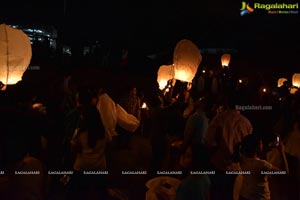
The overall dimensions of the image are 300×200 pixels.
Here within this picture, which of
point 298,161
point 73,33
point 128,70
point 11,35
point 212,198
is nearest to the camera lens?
point 11,35

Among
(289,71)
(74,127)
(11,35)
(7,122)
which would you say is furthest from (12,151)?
(289,71)

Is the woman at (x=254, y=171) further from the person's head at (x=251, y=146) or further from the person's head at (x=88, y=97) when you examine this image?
the person's head at (x=88, y=97)

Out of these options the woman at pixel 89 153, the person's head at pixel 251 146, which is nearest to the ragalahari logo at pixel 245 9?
the woman at pixel 89 153

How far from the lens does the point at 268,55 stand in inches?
844

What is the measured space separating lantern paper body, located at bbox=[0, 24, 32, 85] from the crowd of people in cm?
32

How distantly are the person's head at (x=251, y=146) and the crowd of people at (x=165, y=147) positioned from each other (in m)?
0.01

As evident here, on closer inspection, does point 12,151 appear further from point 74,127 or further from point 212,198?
point 212,198

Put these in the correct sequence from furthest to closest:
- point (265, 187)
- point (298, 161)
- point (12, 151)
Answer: point (298, 161), point (265, 187), point (12, 151)

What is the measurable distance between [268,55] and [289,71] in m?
2.04

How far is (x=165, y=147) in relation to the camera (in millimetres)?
6508

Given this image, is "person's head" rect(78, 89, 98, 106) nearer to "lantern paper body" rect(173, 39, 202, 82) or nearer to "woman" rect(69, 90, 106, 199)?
"woman" rect(69, 90, 106, 199)

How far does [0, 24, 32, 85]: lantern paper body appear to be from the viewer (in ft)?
14.6

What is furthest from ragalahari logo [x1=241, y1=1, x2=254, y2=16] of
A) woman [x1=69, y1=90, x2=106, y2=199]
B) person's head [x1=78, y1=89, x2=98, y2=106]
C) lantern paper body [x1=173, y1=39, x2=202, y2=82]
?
woman [x1=69, y1=90, x2=106, y2=199]

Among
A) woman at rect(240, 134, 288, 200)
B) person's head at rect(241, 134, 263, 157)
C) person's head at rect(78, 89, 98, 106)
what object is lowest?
woman at rect(240, 134, 288, 200)
